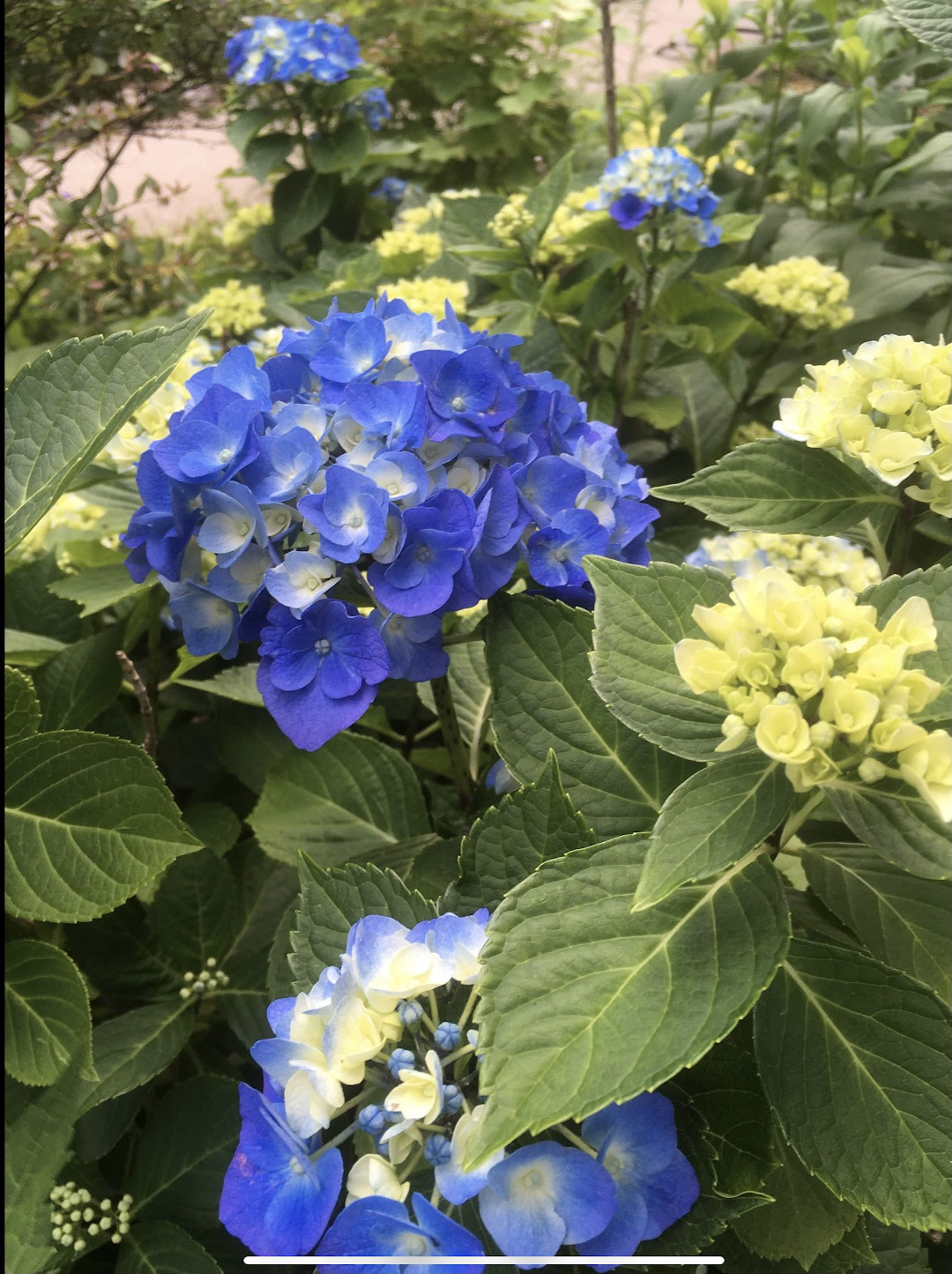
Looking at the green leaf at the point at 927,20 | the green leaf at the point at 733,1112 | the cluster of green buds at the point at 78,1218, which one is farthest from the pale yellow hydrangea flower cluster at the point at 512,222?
the cluster of green buds at the point at 78,1218

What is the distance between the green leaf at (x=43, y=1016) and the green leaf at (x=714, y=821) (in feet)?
1.51

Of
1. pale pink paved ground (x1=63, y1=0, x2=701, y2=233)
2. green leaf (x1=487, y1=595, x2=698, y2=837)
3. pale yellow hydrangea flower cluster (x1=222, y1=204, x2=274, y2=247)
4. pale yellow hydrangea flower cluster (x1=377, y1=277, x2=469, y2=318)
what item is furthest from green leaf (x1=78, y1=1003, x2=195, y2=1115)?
pale pink paved ground (x1=63, y1=0, x2=701, y2=233)

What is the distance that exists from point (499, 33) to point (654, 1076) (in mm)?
2490

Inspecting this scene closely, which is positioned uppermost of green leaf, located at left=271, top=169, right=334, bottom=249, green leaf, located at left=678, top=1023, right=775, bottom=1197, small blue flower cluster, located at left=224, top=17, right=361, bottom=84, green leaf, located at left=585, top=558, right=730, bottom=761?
small blue flower cluster, located at left=224, top=17, right=361, bottom=84

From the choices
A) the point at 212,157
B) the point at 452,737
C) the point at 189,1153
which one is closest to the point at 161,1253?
the point at 189,1153

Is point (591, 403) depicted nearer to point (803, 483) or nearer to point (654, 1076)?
point (803, 483)

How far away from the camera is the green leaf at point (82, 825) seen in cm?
63

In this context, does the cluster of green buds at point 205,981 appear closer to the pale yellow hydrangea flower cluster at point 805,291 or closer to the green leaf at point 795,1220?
the green leaf at point 795,1220

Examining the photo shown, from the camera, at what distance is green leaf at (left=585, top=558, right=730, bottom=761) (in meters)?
0.49

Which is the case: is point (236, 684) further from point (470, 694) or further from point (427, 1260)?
point (427, 1260)

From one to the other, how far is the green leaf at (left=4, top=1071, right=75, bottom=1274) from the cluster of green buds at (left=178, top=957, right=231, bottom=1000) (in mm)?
113

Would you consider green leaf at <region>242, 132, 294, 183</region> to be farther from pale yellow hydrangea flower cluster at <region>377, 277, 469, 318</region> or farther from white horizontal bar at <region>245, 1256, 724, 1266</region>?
white horizontal bar at <region>245, 1256, 724, 1266</region>

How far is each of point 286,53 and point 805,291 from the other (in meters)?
1.00

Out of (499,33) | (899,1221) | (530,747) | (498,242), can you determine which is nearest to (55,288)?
(498,242)
